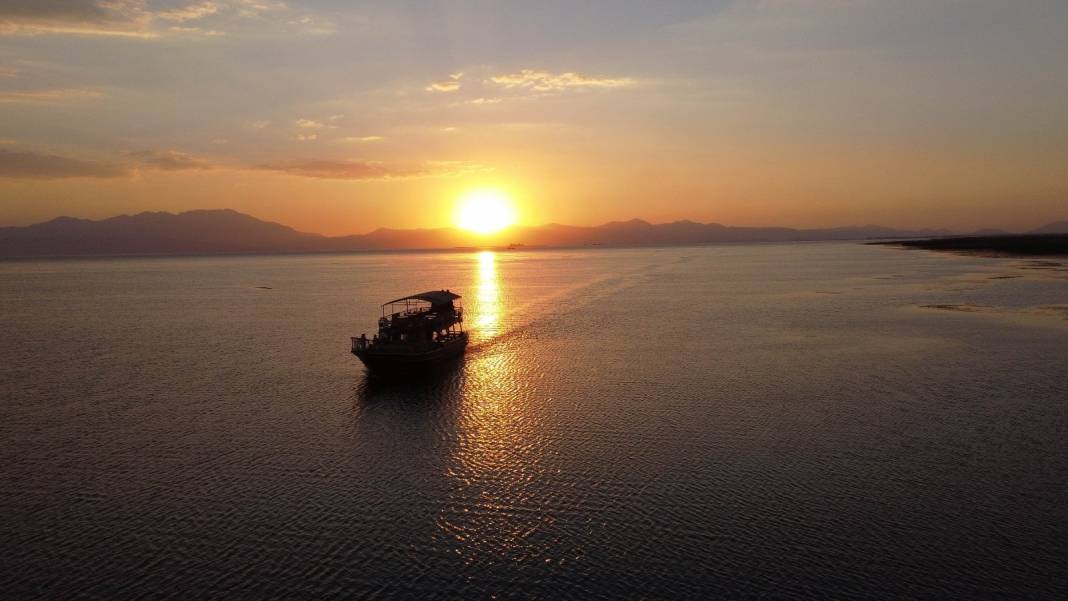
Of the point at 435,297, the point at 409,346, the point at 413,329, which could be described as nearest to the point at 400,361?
the point at 409,346

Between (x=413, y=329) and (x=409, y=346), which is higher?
(x=413, y=329)

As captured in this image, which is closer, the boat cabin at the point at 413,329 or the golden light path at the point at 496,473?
the golden light path at the point at 496,473

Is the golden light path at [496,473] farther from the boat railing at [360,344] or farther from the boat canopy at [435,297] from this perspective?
the boat canopy at [435,297]

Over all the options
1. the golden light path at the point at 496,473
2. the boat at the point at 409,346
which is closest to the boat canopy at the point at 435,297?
the boat at the point at 409,346

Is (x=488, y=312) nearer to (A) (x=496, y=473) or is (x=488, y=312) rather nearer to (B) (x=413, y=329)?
(B) (x=413, y=329)

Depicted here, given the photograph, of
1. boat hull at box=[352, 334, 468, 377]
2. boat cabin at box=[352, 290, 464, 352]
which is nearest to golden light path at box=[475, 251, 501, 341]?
boat cabin at box=[352, 290, 464, 352]

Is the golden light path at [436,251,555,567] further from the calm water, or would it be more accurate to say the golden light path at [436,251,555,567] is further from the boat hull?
the boat hull

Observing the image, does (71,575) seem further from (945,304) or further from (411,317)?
(945,304)
